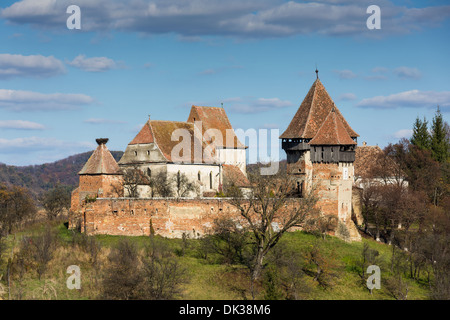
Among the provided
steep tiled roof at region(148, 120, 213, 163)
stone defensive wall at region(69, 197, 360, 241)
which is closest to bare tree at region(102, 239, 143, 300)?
stone defensive wall at region(69, 197, 360, 241)

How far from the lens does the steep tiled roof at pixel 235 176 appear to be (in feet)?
178

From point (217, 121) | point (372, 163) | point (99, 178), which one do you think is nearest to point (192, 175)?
point (99, 178)

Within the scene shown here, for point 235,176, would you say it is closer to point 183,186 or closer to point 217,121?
point 217,121

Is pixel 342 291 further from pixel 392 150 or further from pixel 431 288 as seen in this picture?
pixel 392 150

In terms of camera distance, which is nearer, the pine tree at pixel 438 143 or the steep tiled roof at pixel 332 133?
the steep tiled roof at pixel 332 133

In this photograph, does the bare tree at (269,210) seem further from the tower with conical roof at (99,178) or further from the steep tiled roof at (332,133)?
the tower with conical roof at (99,178)

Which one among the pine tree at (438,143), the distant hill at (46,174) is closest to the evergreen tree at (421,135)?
the pine tree at (438,143)

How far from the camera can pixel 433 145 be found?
221 feet

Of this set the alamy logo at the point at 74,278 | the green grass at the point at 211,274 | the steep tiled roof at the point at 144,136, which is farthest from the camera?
the steep tiled roof at the point at 144,136

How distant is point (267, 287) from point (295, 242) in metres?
6.43

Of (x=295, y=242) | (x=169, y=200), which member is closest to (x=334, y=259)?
(x=295, y=242)

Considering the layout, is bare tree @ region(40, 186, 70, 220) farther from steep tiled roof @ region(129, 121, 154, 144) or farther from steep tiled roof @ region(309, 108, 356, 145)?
steep tiled roof @ region(309, 108, 356, 145)

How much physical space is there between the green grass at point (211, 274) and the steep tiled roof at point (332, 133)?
6.91m

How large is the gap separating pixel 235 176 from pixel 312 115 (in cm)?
1081
